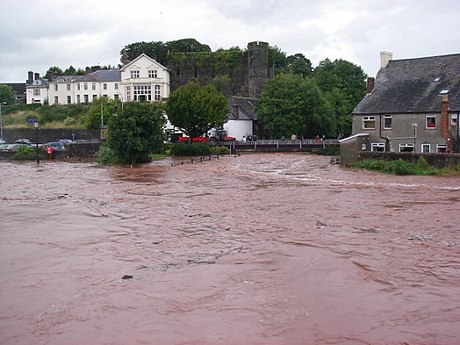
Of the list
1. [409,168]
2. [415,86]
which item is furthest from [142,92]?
[409,168]

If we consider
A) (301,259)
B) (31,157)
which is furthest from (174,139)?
(301,259)

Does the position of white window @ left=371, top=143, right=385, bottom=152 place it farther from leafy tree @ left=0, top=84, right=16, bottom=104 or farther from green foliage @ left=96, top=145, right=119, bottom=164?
leafy tree @ left=0, top=84, right=16, bottom=104

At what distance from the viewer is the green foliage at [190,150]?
56.1 meters

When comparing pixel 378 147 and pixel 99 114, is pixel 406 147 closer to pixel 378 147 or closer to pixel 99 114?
pixel 378 147

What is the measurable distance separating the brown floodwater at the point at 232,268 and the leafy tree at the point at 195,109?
3298 centimetres

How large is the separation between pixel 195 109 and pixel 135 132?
44.4 feet

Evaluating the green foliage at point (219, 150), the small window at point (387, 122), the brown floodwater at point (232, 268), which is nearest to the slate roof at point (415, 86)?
the small window at point (387, 122)

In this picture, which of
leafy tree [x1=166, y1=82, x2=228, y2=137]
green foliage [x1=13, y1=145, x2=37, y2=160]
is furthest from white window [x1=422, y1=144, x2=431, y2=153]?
green foliage [x1=13, y1=145, x2=37, y2=160]

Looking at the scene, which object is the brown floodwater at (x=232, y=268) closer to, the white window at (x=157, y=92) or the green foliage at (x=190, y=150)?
the green foliage at (x=190, y=150)

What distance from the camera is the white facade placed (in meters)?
82.3

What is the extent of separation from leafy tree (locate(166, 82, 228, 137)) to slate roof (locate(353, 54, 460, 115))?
58.2 feet

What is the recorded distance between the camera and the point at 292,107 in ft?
207

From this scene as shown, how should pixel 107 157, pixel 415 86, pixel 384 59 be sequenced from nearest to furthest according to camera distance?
pixel 415 86 < pixel 107 157 < pixel 384 59

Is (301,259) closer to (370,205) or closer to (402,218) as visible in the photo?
(402,218)
